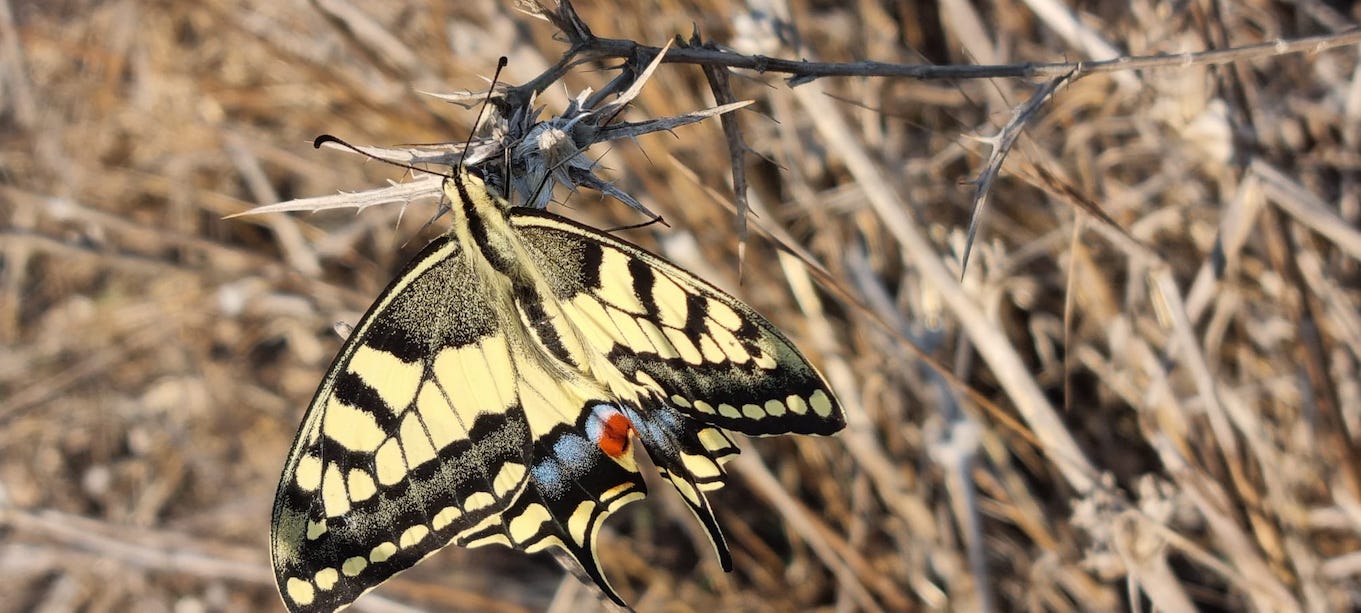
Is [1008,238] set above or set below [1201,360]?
above

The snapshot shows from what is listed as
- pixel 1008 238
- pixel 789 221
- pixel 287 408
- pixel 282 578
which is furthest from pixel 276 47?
pixel 1008 238

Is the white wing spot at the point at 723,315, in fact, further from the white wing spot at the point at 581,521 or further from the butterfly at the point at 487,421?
the white wing spot at the point at 581,521

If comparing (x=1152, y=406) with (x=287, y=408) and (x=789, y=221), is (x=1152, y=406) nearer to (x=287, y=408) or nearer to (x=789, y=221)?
(x=789, y=221)

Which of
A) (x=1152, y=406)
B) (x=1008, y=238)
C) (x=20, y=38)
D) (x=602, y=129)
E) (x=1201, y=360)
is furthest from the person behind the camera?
(x=20, y=38)

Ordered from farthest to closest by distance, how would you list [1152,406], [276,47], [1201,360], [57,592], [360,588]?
[57,592]
[276,47]
[1152,406]
[1201,360]
[360,588]

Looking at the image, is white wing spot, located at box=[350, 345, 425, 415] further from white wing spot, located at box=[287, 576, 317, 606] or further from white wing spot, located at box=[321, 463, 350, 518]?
white wing spot, located at box=[287, 576, 317, 606]

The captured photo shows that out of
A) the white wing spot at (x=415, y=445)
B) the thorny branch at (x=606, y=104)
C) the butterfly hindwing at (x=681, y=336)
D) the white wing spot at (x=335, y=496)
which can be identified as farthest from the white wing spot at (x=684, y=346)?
the white wing spot at (x=335, y=496)
